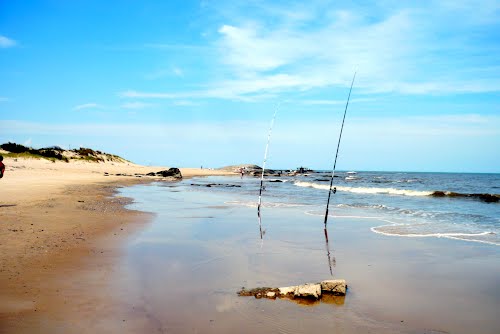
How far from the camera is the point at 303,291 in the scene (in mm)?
6176

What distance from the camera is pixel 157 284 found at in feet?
21.8

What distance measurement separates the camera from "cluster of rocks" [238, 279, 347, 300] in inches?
242

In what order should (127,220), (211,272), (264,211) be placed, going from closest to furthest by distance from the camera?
1. (211,272)
2. (127,220)
3. (264,211)

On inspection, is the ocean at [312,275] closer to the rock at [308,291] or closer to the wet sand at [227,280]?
the wet sand at [227,280]

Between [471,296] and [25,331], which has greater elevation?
[471,296]

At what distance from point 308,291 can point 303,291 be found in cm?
8

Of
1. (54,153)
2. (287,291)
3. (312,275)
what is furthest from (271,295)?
(54,153)

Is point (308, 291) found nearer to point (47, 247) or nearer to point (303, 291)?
point (303, 291)

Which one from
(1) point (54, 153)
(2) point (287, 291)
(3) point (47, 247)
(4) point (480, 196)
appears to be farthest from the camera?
(1) point (54, 153)

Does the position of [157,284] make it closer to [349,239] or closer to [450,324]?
[450,324]

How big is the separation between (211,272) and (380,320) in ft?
11.2

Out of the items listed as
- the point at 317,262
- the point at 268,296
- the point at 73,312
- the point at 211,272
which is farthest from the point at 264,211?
the point at 73,312

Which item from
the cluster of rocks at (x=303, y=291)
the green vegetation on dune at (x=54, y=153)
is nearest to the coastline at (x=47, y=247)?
the cluster of rocks at (x=303, y=291)

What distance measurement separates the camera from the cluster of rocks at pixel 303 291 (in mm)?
6152
